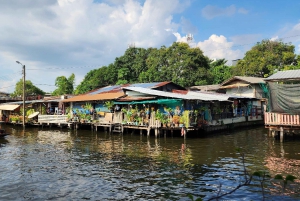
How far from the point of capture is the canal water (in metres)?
9.23

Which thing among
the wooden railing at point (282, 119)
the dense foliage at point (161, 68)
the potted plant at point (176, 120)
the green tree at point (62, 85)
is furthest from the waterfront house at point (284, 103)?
the green tree at point (62, 85)

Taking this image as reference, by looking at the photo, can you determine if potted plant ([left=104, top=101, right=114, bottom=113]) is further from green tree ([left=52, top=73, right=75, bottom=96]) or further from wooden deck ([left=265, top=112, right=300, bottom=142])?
green tree ([left=52, top=73, right=75, bottom=96])

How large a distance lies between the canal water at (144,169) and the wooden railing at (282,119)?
1444 mm

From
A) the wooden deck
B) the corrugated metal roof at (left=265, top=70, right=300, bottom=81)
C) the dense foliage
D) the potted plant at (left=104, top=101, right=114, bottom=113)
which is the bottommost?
the wooden deck

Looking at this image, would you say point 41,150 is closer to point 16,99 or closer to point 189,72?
point 189,72

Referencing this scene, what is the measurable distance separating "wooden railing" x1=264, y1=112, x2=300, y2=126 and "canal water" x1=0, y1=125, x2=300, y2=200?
1.44 meters

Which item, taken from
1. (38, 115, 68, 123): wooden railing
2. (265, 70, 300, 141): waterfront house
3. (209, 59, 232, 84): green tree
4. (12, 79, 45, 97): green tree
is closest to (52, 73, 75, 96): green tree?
Answer: (12, 79, 45, 97): green tree

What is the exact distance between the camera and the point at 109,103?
26.2m

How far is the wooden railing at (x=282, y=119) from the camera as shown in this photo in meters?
17.6

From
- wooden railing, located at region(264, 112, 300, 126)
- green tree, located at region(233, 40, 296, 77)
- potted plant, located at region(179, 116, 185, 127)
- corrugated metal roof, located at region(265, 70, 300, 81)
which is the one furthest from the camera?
green tree, located at region(233, 40, 296, 77)

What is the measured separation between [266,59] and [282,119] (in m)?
25.0

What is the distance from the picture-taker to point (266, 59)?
40.4 meters

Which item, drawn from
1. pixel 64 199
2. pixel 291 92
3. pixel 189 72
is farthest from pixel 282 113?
pixel 189 72

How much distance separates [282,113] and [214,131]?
23.4ft
